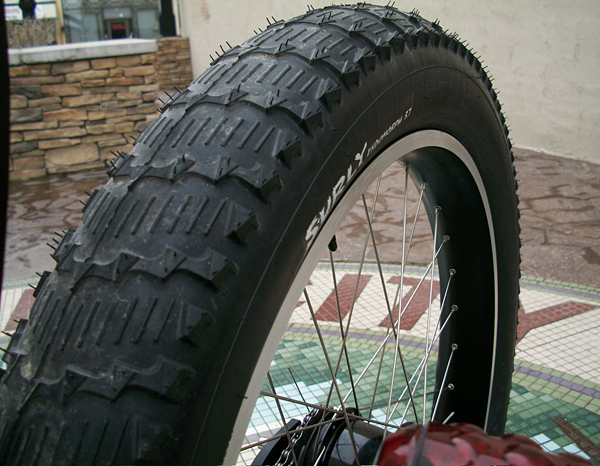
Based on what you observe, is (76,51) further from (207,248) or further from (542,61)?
(207,248)

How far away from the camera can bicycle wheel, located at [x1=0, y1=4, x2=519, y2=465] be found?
1.99 ft

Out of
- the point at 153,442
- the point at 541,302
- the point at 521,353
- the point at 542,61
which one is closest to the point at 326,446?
the point at 153,442

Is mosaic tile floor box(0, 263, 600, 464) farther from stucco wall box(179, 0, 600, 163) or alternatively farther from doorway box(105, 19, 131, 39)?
doorway box(105, 19, 131, 39)

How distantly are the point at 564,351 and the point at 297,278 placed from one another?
183cm

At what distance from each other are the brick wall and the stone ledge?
41mm

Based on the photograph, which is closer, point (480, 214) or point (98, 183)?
point (480, 214)

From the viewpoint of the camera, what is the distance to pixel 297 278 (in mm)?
750

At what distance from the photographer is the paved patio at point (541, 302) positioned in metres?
1.90

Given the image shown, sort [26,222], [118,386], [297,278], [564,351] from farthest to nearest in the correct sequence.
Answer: [26,222]
[564,351]
[297,278]
[118,386]

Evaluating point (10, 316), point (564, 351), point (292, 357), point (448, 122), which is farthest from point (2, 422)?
point (10, 316)

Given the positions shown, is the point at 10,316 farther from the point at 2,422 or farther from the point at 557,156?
the point at 557,156

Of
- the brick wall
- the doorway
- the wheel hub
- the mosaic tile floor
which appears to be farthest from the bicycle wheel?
the doorway

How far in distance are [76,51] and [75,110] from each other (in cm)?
53

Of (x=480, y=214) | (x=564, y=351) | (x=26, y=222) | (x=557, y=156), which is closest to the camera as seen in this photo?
(x=480, y=214)
